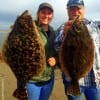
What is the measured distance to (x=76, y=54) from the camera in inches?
275

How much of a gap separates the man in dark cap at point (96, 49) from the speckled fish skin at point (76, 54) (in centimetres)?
23

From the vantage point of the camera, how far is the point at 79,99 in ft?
24.4

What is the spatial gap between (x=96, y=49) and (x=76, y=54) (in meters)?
0.37

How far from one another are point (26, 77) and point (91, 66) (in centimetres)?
Answer: 103

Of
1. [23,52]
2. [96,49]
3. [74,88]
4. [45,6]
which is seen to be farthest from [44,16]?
[74,88]

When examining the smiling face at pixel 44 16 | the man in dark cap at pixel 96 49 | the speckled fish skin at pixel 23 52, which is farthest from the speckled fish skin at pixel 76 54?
the smiling face at pixel 44 16

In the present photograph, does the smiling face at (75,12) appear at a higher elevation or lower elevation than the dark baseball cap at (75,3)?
lower

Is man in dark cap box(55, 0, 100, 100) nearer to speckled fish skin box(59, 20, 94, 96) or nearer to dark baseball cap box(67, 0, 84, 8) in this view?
dark baseball cap box(67, 0, 84, 8)

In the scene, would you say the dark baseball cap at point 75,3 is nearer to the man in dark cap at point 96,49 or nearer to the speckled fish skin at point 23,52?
the man in dark cap at point 96,49

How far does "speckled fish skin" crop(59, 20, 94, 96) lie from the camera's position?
6898 mm

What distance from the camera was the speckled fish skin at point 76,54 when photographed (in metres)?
6.90

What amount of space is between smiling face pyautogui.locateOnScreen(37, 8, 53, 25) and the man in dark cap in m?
0.26

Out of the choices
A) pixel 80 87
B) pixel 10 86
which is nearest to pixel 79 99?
pixel 80 87

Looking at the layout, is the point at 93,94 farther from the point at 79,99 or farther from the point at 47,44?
the point at 47,44
